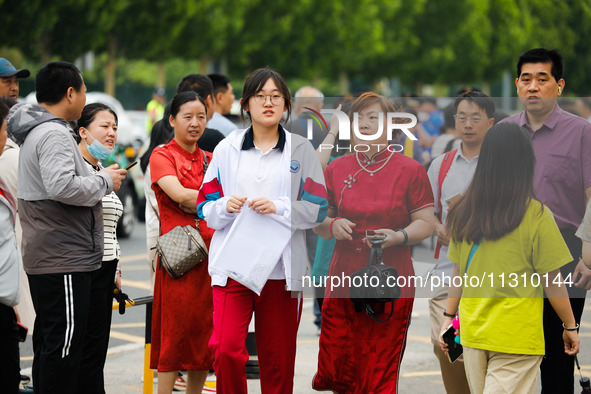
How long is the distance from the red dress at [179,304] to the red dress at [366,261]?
834 millimetres

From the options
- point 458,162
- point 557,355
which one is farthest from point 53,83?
point 557,355

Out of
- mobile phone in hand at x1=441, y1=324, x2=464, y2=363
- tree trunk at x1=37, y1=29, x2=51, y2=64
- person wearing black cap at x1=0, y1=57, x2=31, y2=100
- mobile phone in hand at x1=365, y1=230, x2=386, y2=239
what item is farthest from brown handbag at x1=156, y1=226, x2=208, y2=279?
tree trunk at x1=37, y1=29, x2=51, y2=64

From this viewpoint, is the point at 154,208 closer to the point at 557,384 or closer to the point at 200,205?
the point at 200,205

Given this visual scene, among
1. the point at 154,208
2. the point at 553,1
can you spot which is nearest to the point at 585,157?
the point at 154,208

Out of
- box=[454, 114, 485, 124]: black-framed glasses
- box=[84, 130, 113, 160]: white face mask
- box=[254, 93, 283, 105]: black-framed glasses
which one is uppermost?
box=[254, 93, 283, 105]: black-framed glasses

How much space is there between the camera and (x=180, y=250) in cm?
526

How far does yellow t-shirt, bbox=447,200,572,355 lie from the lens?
Answer: 14.0 feet

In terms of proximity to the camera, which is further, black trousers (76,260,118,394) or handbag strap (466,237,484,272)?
black trousers (76,260,118,394)

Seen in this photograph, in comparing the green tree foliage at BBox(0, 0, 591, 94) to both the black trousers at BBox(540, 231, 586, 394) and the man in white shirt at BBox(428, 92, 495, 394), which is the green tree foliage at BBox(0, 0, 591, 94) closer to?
the man in white shirt at BBox(428, 92, 495, 394)

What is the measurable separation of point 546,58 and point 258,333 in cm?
218

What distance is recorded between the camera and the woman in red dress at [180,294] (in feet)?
17.6

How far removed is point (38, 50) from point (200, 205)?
26.2 metres

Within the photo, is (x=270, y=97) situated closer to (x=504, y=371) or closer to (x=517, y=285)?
(x=517, y=285)

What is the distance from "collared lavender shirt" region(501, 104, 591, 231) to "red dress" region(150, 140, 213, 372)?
196cm
